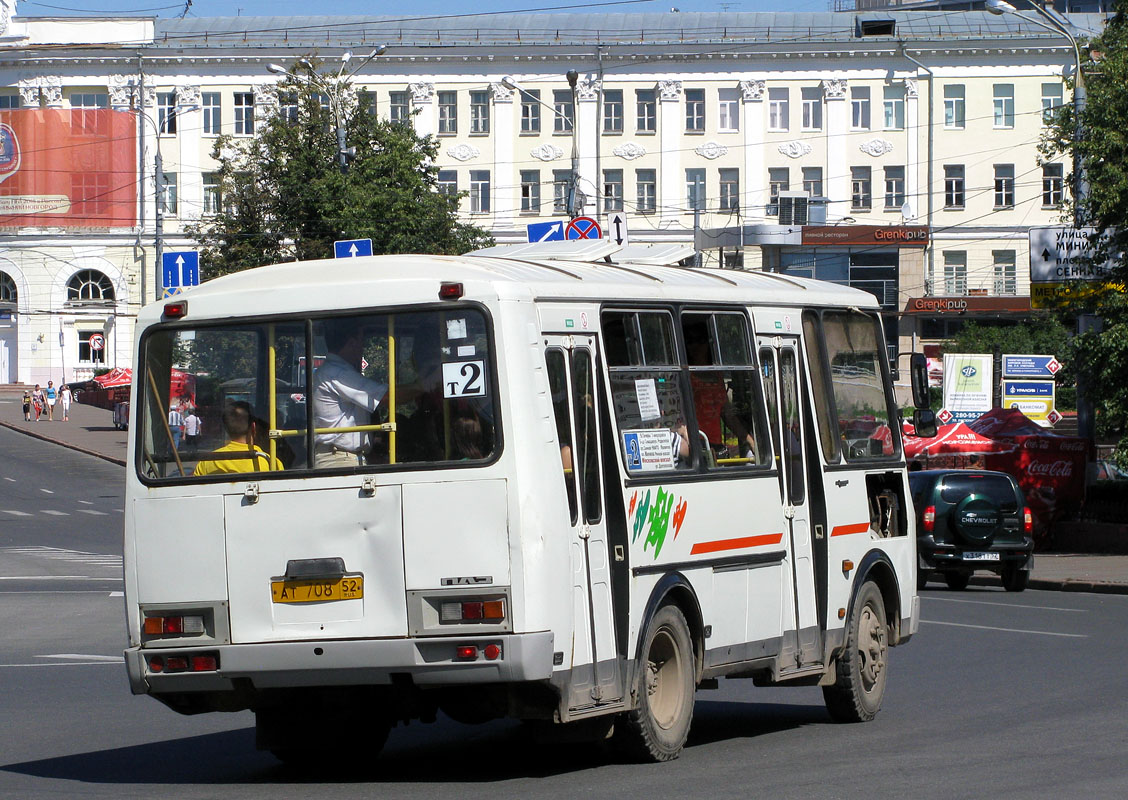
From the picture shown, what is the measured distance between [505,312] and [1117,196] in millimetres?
21212

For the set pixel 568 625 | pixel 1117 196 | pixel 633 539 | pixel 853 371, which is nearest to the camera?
pixel 568 625

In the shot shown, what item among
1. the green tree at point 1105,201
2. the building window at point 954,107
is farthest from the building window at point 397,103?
the green tree at point 1105,201

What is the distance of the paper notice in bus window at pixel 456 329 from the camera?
29.3ft

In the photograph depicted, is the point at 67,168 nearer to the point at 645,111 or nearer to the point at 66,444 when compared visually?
the point at 645,111

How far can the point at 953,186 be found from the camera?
87875 millimetres

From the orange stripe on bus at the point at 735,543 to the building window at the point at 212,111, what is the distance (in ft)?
263

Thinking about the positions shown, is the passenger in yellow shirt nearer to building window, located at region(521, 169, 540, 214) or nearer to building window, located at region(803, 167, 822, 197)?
building window, located at region(521, 169, 540, 214)

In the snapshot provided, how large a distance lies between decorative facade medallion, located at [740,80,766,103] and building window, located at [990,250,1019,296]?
43.4 ft

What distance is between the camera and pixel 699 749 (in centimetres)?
1062

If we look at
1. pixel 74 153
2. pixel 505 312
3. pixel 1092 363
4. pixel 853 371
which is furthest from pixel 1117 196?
pixel 74 153

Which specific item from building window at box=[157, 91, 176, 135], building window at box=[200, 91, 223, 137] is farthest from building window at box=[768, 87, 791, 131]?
building window at box=[157, 91, 176, 135]

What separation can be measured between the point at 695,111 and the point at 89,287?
3011cm

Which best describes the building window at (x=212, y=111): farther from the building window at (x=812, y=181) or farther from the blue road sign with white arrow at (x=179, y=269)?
the blue road sign with white arrow at (x=179, y=269)

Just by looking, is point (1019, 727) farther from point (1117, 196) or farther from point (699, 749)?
point (1117, 196)
